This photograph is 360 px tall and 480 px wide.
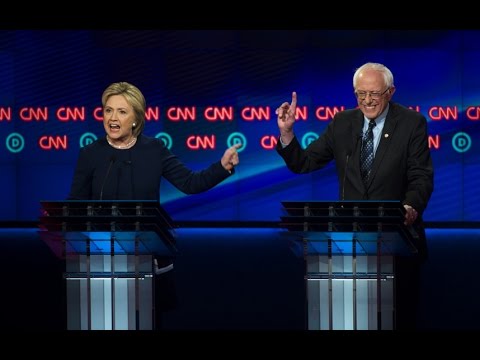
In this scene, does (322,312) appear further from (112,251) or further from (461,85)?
(461,85)

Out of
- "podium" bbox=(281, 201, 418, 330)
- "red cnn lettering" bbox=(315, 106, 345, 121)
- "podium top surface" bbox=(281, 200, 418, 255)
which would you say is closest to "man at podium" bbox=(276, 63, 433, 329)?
"podium" bbox=(281, 201, 418, 330)

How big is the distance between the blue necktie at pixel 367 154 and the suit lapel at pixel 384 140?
3cm

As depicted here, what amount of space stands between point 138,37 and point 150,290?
827 cm

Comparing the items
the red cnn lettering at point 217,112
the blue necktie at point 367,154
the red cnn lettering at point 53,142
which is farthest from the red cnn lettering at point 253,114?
the blue necktie at point 367,154

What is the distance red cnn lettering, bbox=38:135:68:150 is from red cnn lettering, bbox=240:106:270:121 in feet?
6.58

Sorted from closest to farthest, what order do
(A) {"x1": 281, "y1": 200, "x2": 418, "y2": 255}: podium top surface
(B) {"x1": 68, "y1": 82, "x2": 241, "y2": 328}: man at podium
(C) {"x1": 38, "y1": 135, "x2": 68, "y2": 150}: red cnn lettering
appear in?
(A) {"x1": 281, "y1": 200, "x2": 418, "y2": 255}: podium top surface
(B) {"x1": 68, "y1": 82, "x2": 241, "y2": 328}: man at podium
(C) {"x1": 38, "y1": 135, "x2": 68, "y2": 150}: red cnn lettering

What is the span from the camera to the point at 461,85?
1242cm

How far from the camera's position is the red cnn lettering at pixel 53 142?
41.1 feet

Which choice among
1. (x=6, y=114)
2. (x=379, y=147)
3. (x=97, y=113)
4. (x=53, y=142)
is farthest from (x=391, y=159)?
(x=6, y=114)

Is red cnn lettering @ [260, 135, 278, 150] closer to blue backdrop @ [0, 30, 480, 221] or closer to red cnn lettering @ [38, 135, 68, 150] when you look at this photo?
blue backdrop @ [0, 30, 480, 221]

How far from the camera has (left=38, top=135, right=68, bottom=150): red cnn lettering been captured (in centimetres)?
1252

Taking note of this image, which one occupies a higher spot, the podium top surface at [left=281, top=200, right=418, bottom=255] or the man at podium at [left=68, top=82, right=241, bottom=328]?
the man at podium at [left=68, top=82, right=241, bottom=328]

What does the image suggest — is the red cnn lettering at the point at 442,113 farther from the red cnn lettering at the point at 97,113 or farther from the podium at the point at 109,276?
the podium at the point at 109,276

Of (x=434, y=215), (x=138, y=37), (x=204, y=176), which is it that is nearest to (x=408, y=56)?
(x=434, y=215)
